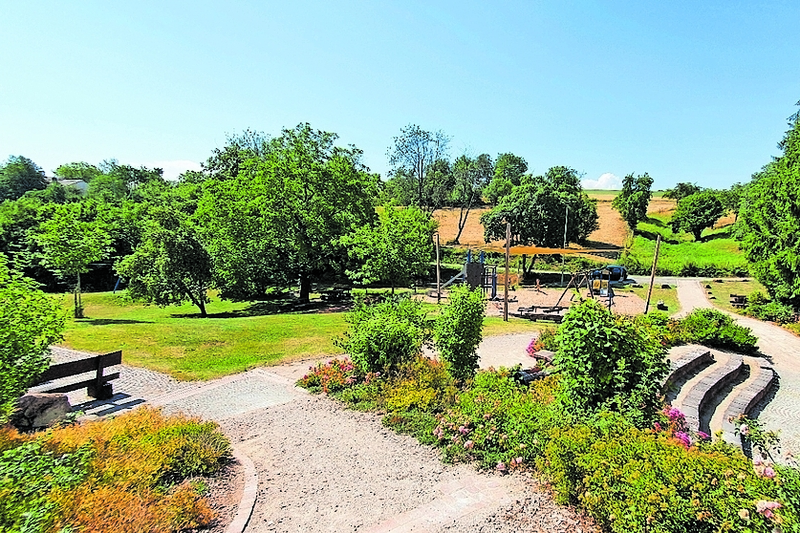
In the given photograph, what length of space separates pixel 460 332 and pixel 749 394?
21.4 feet

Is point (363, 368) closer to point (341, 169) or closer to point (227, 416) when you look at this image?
point (227, 416)

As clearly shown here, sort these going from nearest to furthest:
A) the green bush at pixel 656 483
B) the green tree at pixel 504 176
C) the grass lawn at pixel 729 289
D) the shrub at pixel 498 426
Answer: the green bush at pixel 656 483 → the shrub at pixel 498 426 → the grass lawn at pixel 729 289 → the green tree at pixel 504 176

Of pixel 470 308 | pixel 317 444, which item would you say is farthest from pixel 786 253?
pixel 317 444

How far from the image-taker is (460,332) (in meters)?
8.72

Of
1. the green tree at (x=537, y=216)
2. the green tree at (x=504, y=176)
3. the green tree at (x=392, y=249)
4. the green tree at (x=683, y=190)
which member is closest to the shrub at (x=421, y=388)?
the green tree at (x=392, y=249)

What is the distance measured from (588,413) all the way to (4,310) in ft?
24.0

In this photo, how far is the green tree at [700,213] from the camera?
5294 centimetres

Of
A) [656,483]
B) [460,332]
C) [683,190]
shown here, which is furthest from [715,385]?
[683,190]

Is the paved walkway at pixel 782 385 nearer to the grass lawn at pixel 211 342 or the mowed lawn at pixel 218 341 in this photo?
the mowed lawn at pixel 218 341

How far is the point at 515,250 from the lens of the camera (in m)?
28.9

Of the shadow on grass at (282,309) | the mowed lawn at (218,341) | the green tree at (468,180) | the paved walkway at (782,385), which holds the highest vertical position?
the green tree at (468,180)

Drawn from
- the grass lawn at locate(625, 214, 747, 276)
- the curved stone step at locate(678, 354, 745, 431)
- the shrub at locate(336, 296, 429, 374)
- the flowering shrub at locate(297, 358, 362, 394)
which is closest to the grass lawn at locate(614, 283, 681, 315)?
the grass lawn at locate(625, 214, 747, 276)

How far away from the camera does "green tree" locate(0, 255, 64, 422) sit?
17.8ft

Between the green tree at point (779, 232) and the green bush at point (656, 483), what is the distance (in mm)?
19247
